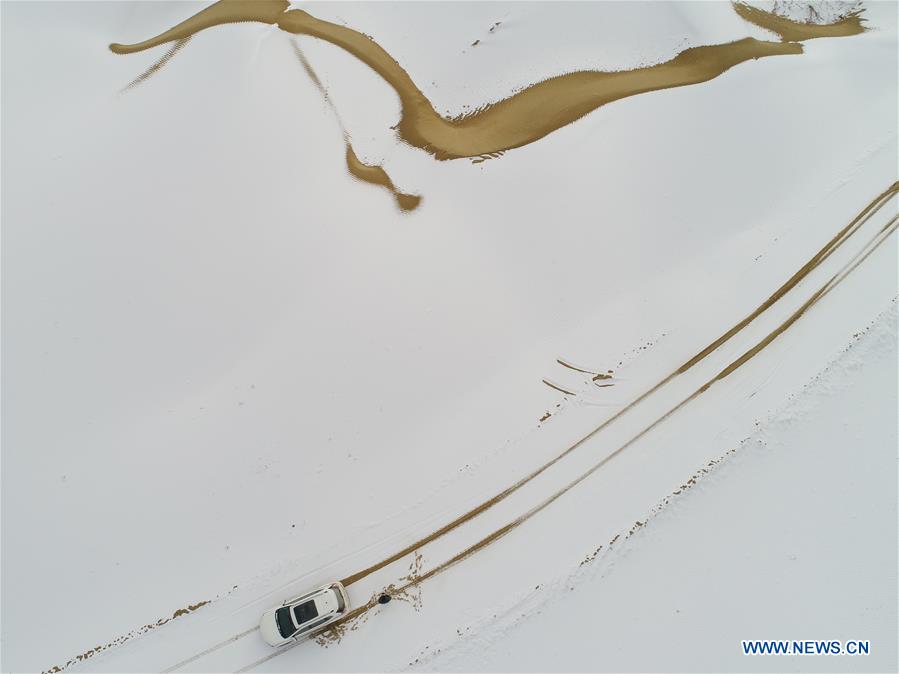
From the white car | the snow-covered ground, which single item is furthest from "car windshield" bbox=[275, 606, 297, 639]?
the snow-covered ground

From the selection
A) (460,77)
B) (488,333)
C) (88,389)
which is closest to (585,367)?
(488,333)

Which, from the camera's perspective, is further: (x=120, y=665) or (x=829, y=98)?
(x=829, y=98)

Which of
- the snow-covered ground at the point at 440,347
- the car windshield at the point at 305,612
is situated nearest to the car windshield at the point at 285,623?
the car windshield at the point at 305,612

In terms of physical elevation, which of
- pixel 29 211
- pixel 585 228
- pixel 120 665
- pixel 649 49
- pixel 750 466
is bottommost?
pixel 750 466

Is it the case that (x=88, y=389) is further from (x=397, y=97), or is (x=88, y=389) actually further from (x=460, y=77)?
(x=460, y=77)

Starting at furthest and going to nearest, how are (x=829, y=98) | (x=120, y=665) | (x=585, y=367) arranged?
(x=829, y=98)
(x=585, y=367)
(x=120, y=665)

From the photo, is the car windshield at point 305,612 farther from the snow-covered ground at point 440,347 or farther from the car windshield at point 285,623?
the snow-covered ground at point 440,347
